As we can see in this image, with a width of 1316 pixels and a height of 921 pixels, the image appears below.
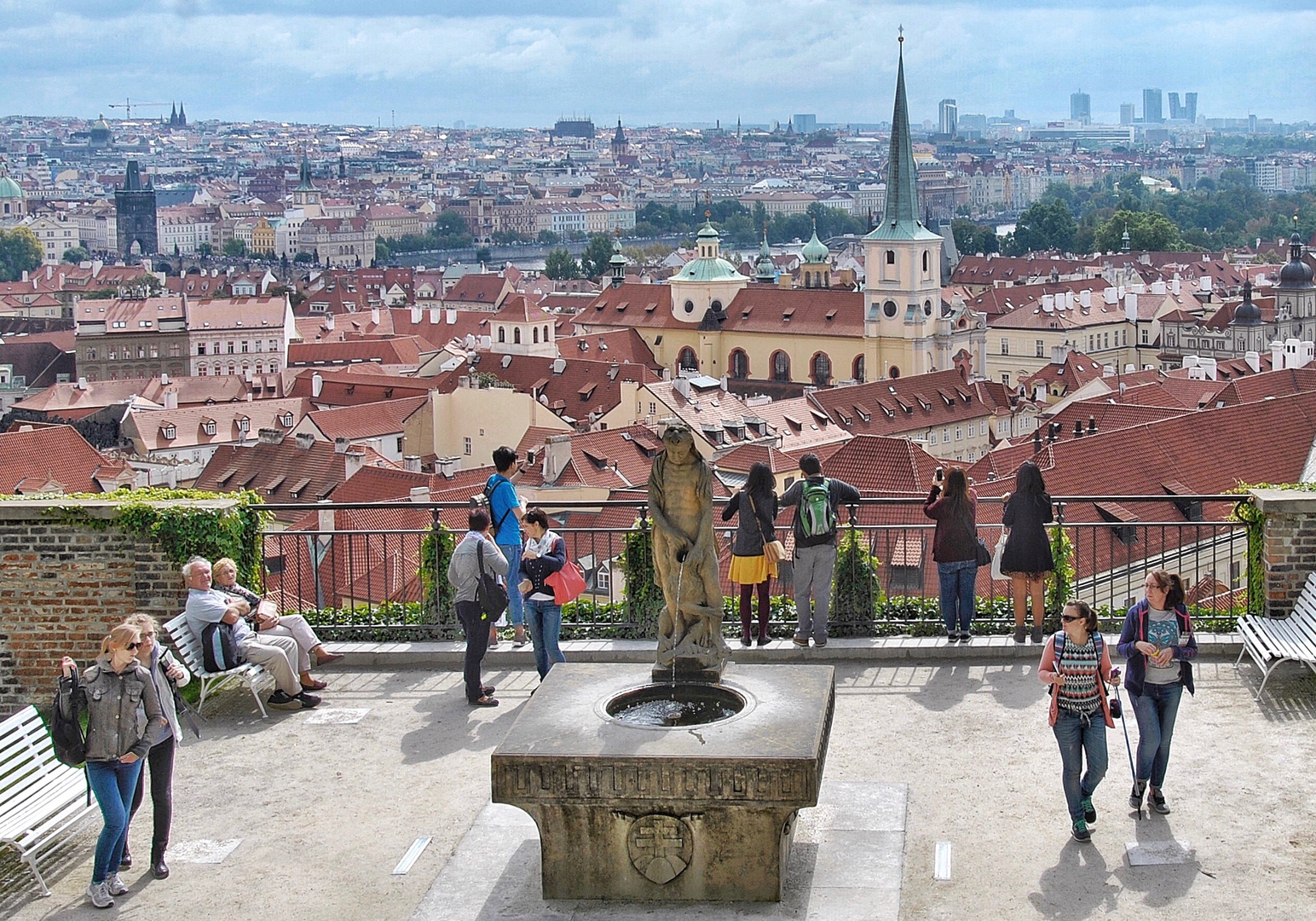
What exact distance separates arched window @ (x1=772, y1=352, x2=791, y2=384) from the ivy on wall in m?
77.5

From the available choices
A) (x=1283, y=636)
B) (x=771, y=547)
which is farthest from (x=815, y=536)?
(x=1283, y=636)

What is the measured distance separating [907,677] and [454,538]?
306 cm

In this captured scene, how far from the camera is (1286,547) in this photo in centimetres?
1052

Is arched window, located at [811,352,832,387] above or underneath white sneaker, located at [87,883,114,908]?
underneath

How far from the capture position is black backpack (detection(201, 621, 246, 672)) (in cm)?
994

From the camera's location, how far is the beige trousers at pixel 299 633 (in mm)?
10414

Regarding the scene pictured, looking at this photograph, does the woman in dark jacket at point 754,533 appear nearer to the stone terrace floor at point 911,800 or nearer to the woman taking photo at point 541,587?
the stone terrace floor at point 911,800

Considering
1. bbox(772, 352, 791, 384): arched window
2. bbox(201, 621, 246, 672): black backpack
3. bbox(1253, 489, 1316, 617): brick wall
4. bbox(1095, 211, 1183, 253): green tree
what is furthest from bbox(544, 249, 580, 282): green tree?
bbox(201, 621, 246, 672): black backpack

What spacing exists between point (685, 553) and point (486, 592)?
1.95 m

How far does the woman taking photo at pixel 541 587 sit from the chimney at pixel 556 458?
2946 centimetres

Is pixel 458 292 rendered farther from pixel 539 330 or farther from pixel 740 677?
pixel 740 677

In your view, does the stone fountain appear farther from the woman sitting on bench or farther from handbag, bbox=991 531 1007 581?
handbag, bbox=991 531 1007 581

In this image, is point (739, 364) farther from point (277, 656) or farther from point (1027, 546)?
point (277, 656)

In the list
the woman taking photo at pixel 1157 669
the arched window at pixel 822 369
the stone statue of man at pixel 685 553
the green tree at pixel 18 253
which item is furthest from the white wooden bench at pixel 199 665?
the green tree at pixel 18 253
